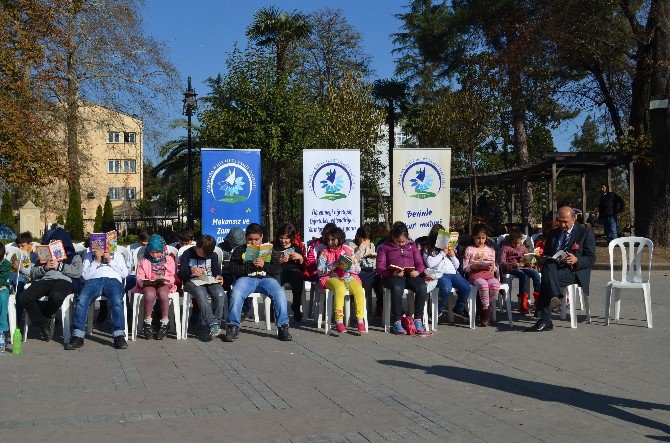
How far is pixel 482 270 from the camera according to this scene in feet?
38.5

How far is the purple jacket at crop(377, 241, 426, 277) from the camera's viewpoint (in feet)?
37.3

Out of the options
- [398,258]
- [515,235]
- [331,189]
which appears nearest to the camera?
[398,258]

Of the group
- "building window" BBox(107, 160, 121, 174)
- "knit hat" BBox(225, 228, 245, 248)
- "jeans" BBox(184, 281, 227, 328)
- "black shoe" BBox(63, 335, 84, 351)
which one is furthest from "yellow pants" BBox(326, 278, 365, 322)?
"building window" BBox(107, 160, 121, 174)

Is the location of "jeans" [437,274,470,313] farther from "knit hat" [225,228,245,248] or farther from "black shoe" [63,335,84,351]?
"black shoe" [63,335,84,351]

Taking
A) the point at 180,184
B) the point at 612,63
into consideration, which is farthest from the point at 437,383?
the point at 180,184

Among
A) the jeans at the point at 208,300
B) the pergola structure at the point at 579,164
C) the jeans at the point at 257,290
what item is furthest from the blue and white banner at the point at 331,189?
the pergola structure at the point at 579,164

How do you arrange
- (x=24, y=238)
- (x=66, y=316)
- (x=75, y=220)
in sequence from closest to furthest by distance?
1. (x=66, y=316)
2. (x=24, y=238)
3. (x=75, y=220)

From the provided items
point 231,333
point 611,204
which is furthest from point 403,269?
point 611,204

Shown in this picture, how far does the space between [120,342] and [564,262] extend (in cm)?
561

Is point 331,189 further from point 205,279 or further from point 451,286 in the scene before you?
point 205,279

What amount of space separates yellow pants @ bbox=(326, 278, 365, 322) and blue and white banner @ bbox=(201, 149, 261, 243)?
3813mm

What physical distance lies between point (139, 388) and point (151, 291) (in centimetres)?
320

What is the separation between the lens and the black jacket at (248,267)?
1120cm

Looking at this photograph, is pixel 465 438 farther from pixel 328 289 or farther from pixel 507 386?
pixel 328 289
